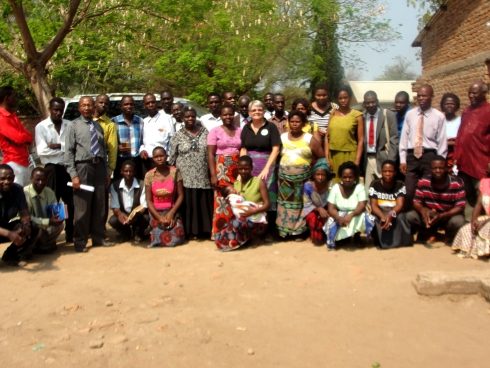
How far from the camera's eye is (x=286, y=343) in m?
3.79

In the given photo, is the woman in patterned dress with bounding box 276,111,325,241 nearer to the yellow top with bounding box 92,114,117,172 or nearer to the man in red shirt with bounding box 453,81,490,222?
the man in red shirt with bounding box 453,81,490,222

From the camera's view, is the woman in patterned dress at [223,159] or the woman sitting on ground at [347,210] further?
the woman in patterned dress at [223,159]

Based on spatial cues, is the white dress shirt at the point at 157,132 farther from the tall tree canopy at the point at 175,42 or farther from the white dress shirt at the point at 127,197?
the tall tree canopy at the point at 175,42

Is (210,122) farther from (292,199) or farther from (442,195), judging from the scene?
(442,195)

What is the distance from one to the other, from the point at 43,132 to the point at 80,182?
81 cm

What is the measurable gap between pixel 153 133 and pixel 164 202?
0.95 metres

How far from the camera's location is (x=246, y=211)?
6230 millimetres

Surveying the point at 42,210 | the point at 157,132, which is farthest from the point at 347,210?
the point at 42,210

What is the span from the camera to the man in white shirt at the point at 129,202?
6621 mm

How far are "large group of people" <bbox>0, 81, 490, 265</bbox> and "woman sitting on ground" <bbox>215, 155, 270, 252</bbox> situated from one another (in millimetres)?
12

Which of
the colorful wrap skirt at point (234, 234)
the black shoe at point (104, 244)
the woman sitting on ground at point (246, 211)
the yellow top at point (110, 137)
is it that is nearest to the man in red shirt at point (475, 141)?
the woman sitting on ground at point (246, 211)

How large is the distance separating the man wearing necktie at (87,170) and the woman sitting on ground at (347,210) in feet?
8.84

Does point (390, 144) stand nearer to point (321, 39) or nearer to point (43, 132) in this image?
point (43, 132)

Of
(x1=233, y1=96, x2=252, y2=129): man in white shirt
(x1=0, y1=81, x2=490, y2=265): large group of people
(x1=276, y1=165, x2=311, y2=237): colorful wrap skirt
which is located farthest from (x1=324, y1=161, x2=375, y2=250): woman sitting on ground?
(x1=233, y1=96, x2=252, y2=129): man in white shirt
